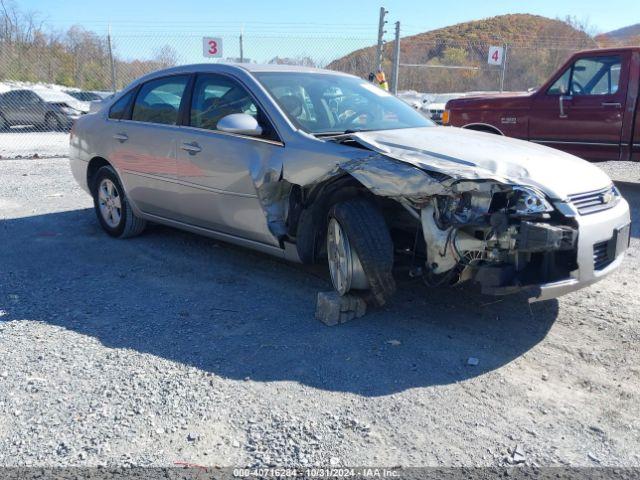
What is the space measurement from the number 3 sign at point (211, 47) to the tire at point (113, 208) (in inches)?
350

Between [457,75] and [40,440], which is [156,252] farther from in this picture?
[457,75]

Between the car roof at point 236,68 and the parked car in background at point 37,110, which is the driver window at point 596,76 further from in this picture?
the parked car in background at point 37,110

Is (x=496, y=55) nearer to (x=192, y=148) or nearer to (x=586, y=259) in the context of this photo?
(x=192, y=148)

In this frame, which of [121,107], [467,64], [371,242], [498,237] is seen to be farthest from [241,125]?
[467,64]

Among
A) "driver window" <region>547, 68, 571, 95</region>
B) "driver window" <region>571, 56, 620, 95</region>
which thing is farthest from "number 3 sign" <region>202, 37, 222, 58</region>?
"driver window" <region>571, 56, 620, 95</region>

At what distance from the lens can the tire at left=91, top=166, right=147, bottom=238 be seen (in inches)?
242

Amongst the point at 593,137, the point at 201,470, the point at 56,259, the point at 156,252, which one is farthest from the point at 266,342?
the point at 593,137

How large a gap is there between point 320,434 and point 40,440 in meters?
1.31

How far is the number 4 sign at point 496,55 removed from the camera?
15883 millimetres

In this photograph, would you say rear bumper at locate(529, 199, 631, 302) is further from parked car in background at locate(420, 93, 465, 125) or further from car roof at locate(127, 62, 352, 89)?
parked car in background at locate(420, 93, 465, 125)

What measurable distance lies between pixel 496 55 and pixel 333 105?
12.6m

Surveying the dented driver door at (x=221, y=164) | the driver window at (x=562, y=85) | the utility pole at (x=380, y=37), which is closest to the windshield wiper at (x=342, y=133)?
the dented driver door at (x=221, y=164)

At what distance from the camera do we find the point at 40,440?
2.88 m

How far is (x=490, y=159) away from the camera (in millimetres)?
3811
